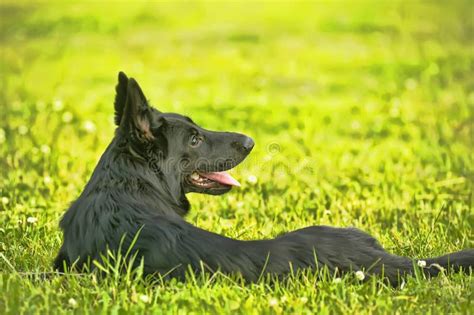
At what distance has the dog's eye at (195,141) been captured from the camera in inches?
204

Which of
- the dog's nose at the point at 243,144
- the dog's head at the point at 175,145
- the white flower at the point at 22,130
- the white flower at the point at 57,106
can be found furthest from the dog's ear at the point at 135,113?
the white flower at the point at 57,106

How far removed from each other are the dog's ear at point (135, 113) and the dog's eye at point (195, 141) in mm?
370

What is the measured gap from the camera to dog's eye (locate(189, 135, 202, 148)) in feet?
17.0

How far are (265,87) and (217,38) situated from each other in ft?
13.9

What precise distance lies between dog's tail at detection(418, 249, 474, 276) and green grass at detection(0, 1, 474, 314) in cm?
11

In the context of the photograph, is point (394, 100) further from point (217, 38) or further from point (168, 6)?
point (168, 6)

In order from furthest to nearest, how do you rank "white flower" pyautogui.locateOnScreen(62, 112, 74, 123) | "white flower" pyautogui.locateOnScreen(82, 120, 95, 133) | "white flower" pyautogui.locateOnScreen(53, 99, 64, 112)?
"white flower" pyautogui.locateOnScreen(53, 99, 64, 112) < "white flower" pyautogui.locateOnScreen(62, 112, 74, 123) < "white flower" pyautogui.locateOnScreen(82, 120, 95, 133)

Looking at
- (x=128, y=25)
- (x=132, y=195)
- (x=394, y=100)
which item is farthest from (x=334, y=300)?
(x=128, y=25)

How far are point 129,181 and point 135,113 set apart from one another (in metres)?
0.36

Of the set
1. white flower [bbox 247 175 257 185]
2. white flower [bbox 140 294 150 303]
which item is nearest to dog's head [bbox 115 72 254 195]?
white flower [bbox 140 294 150 303]

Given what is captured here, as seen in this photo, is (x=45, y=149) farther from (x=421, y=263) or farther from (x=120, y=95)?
(x=421, y=263)

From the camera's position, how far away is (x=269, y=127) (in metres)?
9.77

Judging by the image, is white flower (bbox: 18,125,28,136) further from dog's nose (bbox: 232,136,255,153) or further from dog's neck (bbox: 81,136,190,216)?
dog's neck (bbox: 81,136,190,216)

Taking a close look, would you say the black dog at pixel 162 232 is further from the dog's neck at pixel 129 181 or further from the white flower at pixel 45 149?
the white flower at pixel 45 149
